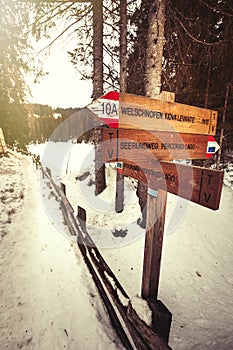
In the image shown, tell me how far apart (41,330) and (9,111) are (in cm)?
1804

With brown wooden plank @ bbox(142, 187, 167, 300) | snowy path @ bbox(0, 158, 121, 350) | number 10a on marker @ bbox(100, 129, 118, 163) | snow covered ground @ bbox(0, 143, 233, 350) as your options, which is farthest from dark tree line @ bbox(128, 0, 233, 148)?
snowy path @ bbox(0, 158, 121, 350)

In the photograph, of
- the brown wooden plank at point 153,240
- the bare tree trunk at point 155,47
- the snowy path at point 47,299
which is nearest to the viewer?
the brown wooden plank at point 153,240

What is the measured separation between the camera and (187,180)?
6.15 feet

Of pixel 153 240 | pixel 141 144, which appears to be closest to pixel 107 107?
pixel 141 144

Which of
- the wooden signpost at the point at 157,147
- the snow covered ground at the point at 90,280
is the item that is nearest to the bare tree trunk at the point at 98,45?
the snow covered ground at the point at 90,280

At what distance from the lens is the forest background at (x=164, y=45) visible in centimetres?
542

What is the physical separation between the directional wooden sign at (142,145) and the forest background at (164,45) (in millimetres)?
3338

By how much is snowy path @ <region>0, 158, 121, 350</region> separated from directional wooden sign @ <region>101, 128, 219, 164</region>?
3019 mm

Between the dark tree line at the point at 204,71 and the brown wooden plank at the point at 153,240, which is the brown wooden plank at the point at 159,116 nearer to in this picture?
the brown wooden plank at the point at 153,240

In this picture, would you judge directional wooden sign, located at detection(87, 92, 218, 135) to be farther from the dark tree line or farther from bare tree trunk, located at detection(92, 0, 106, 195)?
the dark tree line

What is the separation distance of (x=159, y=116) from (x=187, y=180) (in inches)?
33.1

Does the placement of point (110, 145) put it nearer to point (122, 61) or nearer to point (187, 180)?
point (187, 180)

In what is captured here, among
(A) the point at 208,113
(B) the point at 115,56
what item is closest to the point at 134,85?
(B) the point at 115,56

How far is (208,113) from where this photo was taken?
2543 millimetres
